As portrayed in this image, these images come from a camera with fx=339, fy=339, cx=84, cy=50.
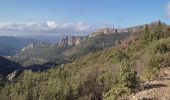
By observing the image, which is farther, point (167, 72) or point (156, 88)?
point (167, 72)

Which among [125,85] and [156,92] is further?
[125,85]

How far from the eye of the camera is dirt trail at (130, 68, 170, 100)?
73.6 feet

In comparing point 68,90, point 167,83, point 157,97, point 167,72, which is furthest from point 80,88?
point 157,97

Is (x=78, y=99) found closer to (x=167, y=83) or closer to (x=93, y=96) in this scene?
(x=93, y=96)

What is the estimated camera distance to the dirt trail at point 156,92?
2242cm

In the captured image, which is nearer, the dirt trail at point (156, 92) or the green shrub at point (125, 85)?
the dirt trail at point (156, 92)

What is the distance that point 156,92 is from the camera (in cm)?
2358

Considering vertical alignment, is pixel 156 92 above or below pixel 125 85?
below

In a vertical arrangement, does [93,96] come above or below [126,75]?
below

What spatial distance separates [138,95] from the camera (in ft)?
76.0

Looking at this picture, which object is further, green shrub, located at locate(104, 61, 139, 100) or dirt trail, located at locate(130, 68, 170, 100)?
green shrub, located at locate(104, 61, 139, 100)

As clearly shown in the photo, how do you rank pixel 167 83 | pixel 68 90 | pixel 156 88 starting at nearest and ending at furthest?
pixel 156 88, pixel 167 83, pixel 68 90

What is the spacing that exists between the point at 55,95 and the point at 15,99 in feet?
52.8

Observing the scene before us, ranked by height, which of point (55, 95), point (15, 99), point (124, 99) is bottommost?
point (15, 99)
